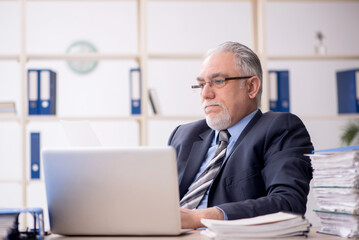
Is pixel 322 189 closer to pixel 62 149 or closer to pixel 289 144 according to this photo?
pixel 289 144

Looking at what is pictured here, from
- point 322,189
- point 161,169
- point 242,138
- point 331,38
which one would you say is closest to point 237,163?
point 242,138

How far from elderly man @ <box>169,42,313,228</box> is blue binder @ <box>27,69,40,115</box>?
141cm

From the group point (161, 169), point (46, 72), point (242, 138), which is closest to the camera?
point (161, 169)

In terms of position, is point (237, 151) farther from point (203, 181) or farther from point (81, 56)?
point (81, 56)

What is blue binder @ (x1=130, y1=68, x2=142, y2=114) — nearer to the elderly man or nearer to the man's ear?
the elderly man

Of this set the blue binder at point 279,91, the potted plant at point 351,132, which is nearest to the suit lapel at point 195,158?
the blue binder at point 279,91

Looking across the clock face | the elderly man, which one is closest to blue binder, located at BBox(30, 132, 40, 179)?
the elderly man

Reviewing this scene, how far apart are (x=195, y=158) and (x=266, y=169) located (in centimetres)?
38

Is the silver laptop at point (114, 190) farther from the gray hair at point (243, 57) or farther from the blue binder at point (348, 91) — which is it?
the blue binder at point (348, 91)

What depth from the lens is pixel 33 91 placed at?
3299mm

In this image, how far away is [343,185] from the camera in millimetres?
1230

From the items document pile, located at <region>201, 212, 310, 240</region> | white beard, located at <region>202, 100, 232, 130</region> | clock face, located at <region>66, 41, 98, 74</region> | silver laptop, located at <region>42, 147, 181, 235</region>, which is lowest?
document pile, located at <region>201, 212, 310, 240</region>

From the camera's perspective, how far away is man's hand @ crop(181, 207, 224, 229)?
1325mm

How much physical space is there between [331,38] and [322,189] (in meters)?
4.04
